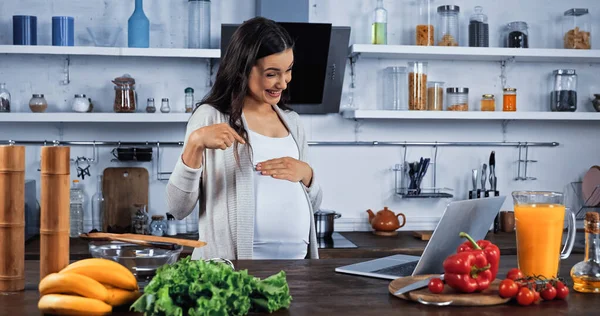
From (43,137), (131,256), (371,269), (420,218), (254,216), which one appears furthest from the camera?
(420,218)

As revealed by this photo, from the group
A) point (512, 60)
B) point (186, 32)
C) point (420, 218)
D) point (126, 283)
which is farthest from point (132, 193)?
point (126, 283)

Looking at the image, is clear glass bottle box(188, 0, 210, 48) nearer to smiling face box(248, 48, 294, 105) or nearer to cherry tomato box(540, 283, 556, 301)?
smiling face box(248, 48, 294, 105)

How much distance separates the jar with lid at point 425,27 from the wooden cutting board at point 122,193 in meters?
1.70

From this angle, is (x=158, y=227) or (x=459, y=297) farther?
(x=158, y=227)

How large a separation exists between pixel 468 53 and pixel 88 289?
3064 millimetres

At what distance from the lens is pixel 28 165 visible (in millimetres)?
4027

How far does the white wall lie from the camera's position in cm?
401

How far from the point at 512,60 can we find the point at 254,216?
2.57 metres

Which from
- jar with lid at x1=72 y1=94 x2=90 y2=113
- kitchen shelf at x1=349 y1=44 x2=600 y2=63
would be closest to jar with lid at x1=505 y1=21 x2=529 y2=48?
kitchen shelf at x1=349 y1=44 x2=600 y2=63

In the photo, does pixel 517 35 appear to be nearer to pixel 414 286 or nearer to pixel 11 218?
pixel 414 286

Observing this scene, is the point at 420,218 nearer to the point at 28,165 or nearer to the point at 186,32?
the point at 186,32

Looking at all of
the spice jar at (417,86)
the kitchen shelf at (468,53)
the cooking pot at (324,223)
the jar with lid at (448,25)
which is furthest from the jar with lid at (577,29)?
the cooking pot at (324,223)

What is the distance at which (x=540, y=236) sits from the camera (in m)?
1.71

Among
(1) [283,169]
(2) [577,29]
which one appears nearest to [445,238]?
(1) [283,169]
